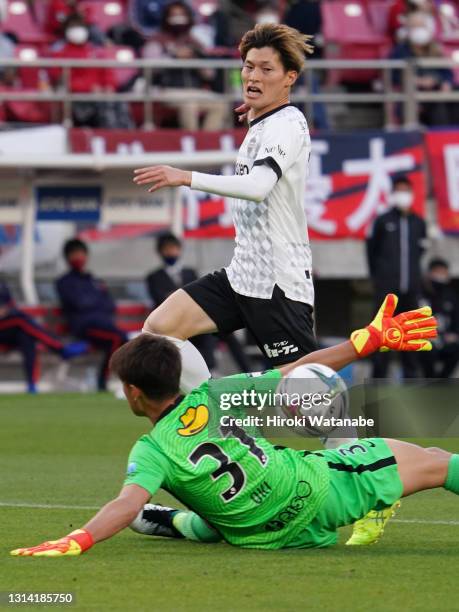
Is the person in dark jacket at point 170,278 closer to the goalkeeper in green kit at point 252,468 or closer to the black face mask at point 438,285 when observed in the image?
the black face mask at point 438,285

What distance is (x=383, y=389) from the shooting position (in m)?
7.49

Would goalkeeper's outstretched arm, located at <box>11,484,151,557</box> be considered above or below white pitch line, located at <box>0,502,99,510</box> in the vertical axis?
above

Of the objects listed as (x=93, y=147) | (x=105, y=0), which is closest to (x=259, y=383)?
(x=93, y=147)

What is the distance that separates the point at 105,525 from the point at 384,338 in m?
1.39

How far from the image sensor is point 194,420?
6133 mm

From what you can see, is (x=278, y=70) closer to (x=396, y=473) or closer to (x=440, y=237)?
(x=396, y=473)

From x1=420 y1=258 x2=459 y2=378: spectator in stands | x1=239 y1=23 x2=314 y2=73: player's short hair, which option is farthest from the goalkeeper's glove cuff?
x1=420 y1=258 x2=459 y2=378: spectator in stands

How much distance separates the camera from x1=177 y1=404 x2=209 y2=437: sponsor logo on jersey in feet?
20.1

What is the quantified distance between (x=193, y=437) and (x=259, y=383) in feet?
1.17

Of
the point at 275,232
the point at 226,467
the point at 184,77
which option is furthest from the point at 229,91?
the point at 226,467

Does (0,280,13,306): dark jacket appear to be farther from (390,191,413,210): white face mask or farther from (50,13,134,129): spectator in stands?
(390,191,413,210): white face mask

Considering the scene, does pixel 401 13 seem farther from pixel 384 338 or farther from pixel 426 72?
pixel 384 338

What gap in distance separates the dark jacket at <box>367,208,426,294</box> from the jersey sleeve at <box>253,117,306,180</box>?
1052 cm

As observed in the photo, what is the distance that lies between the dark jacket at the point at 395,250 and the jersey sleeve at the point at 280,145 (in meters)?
10.5
